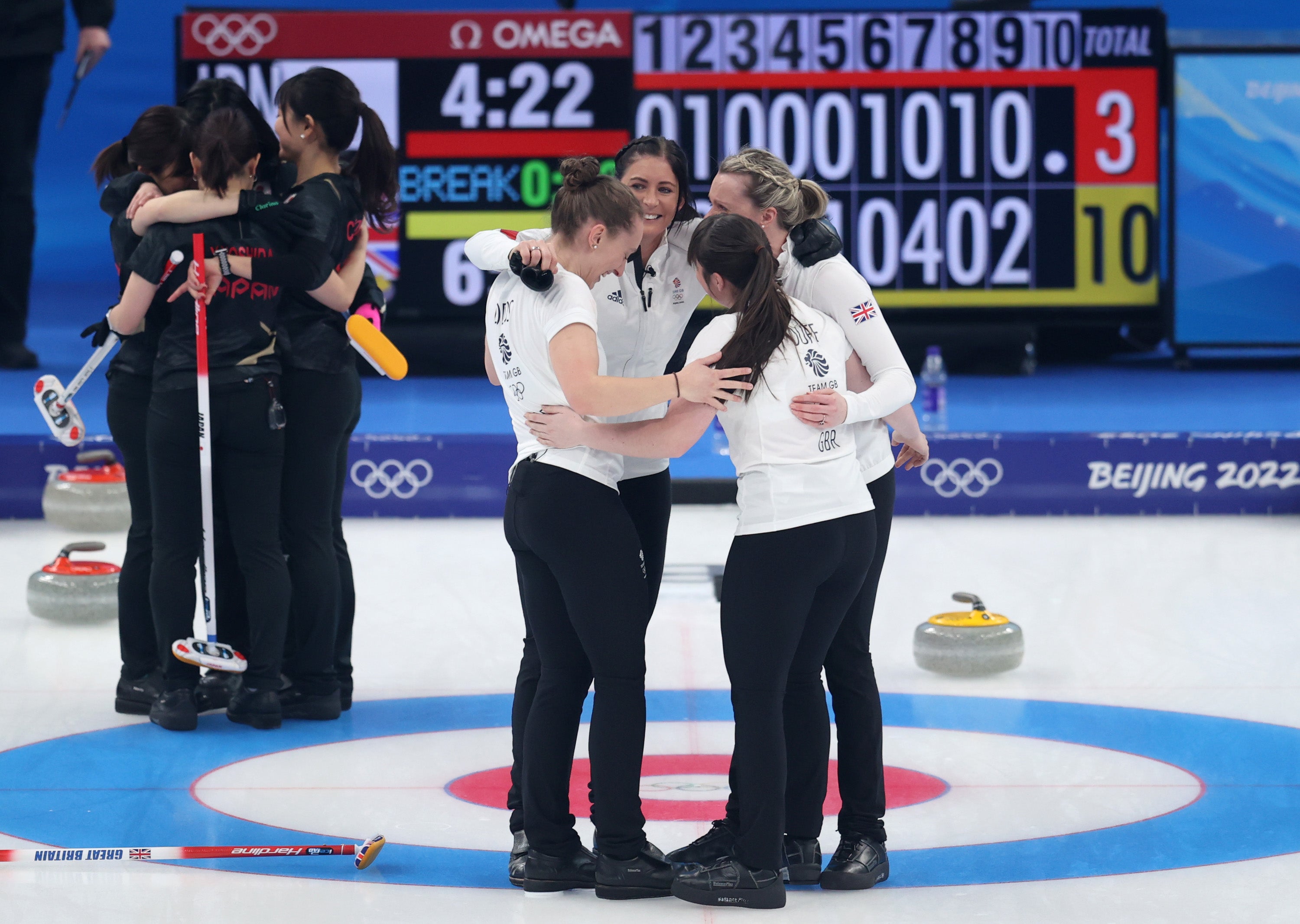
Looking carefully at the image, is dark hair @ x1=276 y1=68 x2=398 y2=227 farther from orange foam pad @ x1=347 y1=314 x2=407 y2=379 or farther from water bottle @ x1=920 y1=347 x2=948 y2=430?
water bottle @ x1=920 y1=347 x2=948 y2=430

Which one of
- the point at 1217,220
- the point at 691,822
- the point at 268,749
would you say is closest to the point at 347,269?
the point at 268,749

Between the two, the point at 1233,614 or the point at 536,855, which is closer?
the point at 536,855

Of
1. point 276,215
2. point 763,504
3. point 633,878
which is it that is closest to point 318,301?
point 276,215

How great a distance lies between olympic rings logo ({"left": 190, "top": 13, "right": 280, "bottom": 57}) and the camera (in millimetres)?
10914

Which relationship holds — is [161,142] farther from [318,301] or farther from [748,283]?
[748,283]

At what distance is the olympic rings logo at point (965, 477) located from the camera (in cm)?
789

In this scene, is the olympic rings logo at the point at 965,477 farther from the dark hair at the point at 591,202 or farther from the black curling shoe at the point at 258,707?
the dark hair at the point at 591,202

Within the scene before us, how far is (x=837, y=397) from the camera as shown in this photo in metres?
2.97

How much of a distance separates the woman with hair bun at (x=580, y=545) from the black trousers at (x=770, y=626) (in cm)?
19

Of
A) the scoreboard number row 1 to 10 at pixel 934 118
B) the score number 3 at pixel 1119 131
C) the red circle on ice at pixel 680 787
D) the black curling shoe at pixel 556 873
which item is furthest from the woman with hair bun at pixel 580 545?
the score number 3 at pixel 1119 131

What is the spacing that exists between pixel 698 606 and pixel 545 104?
5.95 meters

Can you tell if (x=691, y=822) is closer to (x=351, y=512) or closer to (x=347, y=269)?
(x=347, y=269)

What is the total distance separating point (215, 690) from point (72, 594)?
1.36m

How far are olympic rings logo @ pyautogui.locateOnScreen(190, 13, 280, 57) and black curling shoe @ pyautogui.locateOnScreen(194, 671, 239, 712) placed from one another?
290 inches
